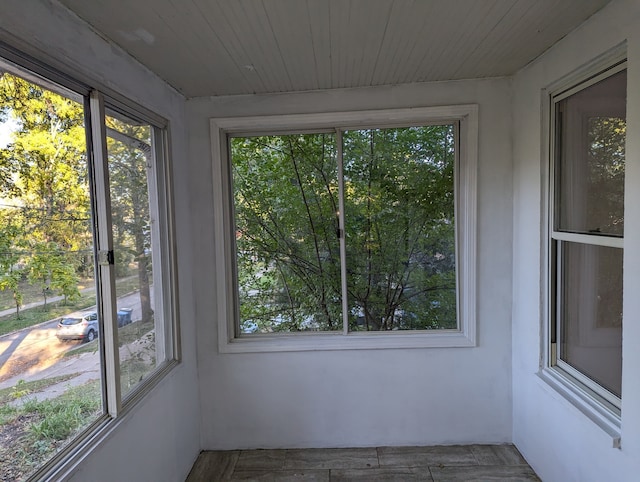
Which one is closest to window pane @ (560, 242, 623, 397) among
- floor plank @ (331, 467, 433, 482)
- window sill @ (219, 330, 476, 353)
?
window sill @ (219, 330, 476, 353)

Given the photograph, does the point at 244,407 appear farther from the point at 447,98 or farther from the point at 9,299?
the point at 447,98

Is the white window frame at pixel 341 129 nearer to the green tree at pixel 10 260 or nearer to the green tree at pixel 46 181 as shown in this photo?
the green tree at pixel 46 181

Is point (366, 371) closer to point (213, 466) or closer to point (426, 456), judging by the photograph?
point (426, 456)

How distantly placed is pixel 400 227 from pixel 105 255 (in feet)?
5.51

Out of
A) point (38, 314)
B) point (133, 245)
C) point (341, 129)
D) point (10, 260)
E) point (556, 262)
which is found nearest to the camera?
point (10, 260)

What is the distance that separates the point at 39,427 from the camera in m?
1.17

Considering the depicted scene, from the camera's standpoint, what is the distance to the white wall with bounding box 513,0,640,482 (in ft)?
4.41

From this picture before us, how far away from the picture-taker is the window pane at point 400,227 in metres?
2.34

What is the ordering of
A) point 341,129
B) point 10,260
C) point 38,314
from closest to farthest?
point 10,260 < point 38,314 < point 341,129

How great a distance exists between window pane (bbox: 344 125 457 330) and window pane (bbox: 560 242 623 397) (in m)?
0.67

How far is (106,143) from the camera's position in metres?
1.52

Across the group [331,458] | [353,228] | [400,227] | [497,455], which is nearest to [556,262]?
[400,227]

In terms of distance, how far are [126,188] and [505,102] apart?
2.20 metres

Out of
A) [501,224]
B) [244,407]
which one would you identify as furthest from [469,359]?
[244,407]
